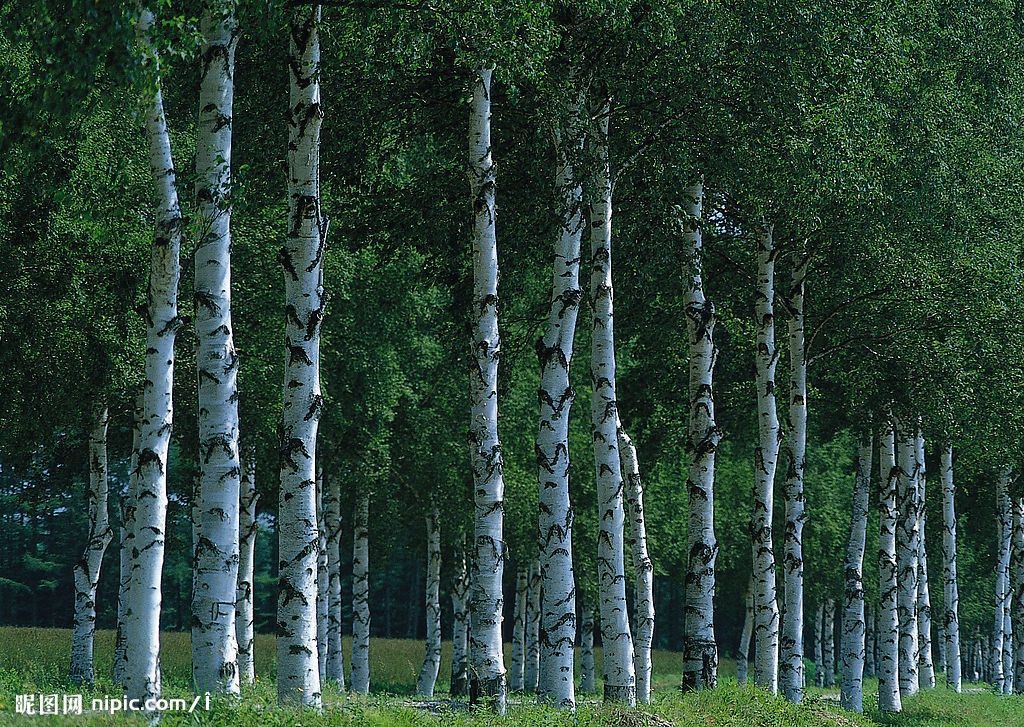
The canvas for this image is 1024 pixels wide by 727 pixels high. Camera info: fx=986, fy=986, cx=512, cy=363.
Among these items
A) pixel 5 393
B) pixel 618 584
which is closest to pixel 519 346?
pixel 618 584

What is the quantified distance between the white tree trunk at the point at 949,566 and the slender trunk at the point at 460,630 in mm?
14790

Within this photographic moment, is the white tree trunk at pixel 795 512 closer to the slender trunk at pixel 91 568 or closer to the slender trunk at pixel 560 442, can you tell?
the slender trunk at pixel 560 442

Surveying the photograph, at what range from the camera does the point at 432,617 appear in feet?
99.8

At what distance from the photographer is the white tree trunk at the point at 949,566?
2998 cm

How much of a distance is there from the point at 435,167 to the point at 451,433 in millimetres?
12890

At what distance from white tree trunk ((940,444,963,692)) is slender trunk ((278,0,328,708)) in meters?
23.4

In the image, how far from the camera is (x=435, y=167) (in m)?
16.3

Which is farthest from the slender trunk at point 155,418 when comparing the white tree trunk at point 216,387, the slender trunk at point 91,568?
the slender trunk at point 91,568

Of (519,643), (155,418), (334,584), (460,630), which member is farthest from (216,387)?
(519,643)

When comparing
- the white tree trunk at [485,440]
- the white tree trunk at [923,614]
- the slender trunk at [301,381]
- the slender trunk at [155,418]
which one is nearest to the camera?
the slender trunk at [155,418]

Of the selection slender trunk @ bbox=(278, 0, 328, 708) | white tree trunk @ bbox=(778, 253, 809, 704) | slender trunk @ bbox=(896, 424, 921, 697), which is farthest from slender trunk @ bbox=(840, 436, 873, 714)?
slender trunk @ bbox=(278, 0, 328, 708)

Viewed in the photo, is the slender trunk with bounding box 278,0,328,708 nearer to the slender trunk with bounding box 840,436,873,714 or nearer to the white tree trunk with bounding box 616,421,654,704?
the white tree trunk with bounding box 616,421,654,704

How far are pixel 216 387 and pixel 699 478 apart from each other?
8617 millimetres

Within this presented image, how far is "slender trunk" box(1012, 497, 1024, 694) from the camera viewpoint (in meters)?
31.5
